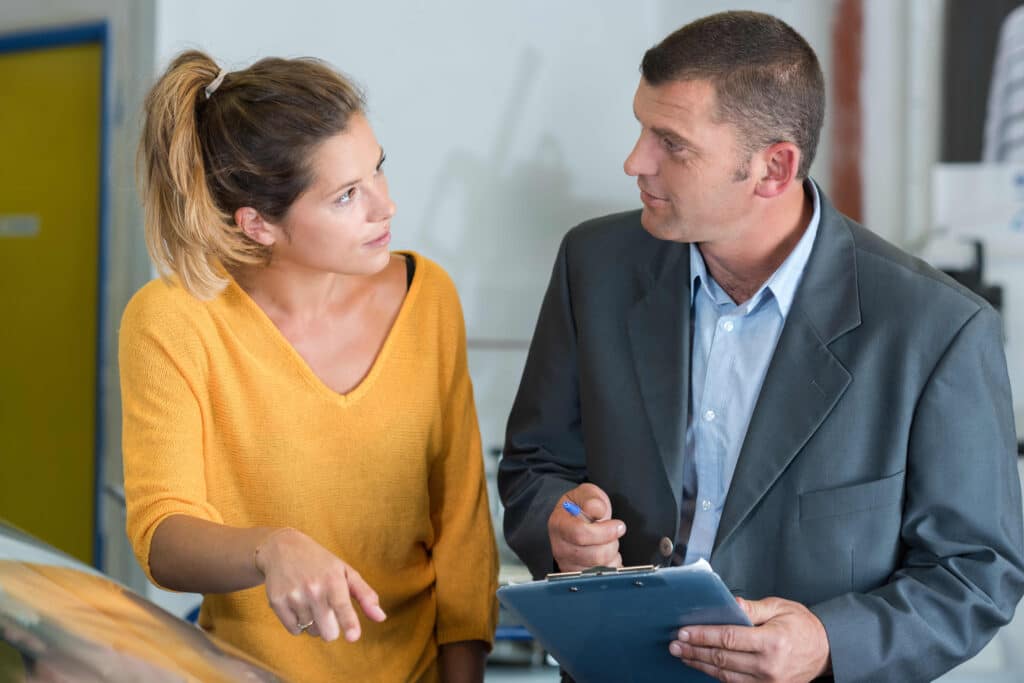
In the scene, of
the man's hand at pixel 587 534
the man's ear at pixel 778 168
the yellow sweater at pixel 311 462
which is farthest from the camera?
the man's ear at pixel 778 168

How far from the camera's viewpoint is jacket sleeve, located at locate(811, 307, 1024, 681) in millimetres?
1464

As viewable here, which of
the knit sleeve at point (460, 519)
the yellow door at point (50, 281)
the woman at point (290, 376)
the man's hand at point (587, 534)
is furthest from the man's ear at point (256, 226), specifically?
the yellow door at point (50, 281)

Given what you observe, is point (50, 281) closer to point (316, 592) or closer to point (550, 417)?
point (550, 417)

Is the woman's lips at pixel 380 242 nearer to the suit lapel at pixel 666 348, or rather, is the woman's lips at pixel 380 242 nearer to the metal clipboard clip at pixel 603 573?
the suit lapel at pixel 666 348

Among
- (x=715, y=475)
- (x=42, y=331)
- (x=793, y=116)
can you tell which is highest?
(x=793, y=116)

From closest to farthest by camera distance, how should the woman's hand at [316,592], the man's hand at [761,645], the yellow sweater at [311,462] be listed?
the woman's hand at [316,592]
the man's hand at [761,645]
the yellow sweater at [311,462]

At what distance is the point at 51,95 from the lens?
160 inches

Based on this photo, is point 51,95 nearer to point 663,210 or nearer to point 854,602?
point 663,210

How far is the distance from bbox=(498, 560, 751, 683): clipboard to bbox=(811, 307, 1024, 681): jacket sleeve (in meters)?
0.21

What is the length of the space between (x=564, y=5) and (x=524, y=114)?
321mm

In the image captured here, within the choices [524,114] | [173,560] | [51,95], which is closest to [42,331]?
[51,95]

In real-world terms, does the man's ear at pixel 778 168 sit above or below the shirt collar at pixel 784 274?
above

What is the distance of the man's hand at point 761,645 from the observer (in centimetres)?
135

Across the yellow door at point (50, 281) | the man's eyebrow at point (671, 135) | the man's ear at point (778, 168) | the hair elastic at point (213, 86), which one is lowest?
the yellow door at point (50, 281)
